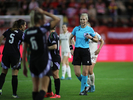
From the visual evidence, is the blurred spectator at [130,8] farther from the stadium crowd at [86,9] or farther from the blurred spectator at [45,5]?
the blurred spectator at [45,5]

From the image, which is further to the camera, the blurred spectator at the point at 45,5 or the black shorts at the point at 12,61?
the blurred spectator at the point at 45,5

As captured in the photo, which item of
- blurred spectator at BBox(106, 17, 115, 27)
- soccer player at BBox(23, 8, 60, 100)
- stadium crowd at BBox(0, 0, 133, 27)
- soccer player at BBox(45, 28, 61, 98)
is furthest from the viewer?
stadium crowd at BBox(0, 0, 133, 27)

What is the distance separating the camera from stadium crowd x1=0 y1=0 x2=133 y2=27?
22516 millimetres

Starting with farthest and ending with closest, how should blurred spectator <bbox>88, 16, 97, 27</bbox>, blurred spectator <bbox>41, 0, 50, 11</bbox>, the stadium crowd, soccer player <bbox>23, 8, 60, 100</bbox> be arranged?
blurred spectator <bbox>41, 0, 50, 11</bbox> < the stadium crowd < blurred spectator <bbox>88, 16, 97, 27</bbox> < soccer player <bbox>23, 8, 60, 100</bbox>

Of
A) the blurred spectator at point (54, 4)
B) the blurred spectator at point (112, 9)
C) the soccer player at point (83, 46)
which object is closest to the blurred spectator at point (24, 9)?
the blurred spectator at point (54, 4)

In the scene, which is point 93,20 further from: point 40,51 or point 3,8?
point 40,51

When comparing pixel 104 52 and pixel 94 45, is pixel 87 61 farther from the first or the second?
pixel 104 52

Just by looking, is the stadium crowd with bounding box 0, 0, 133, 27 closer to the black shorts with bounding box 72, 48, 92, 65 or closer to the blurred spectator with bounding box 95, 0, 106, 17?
the blurred spectator with bounding box 95, 0, 106, 17

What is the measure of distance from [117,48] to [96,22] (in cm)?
318

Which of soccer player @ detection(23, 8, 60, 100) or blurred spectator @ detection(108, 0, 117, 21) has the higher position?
blurred spectator @ detection(108, 0, 117, 21)

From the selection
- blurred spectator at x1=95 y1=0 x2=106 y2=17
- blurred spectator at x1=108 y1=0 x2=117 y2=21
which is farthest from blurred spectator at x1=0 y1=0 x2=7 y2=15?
blurred spectator at x1=108 y1=0 x2=117 y2=21

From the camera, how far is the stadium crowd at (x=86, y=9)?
22.5 meters

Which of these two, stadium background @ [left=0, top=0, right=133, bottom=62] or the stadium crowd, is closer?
stadium background @ [left=0, top=0, right=133, bottom=62]

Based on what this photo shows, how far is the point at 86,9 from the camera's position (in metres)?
23.1
